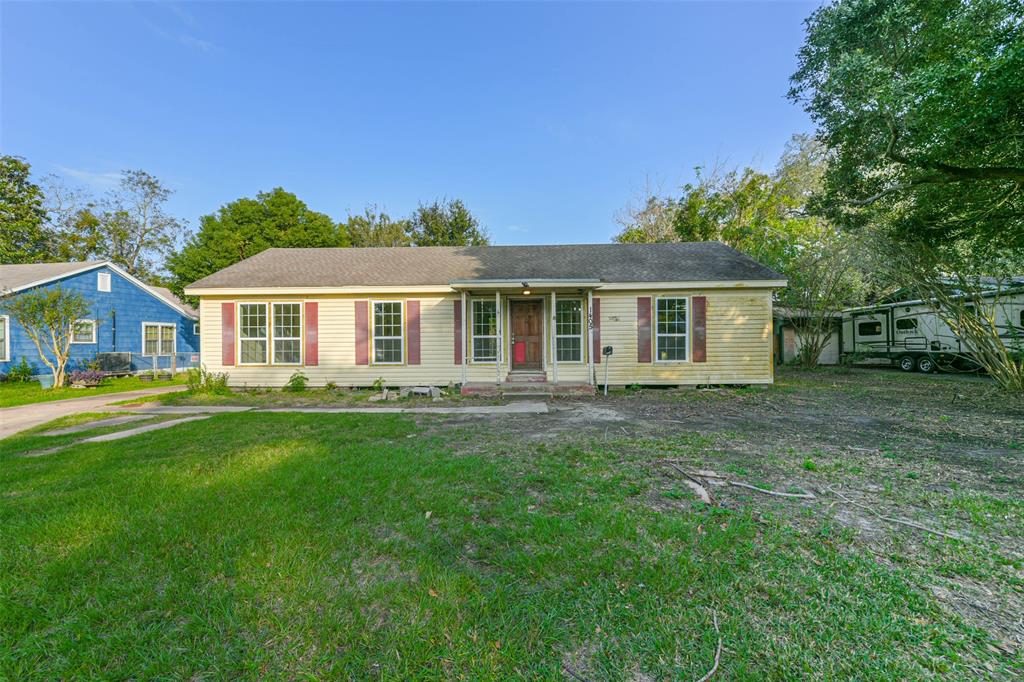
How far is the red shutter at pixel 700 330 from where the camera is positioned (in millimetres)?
11023

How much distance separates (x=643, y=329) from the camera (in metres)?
11.1

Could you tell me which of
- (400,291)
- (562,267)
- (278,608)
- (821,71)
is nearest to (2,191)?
(400,291)

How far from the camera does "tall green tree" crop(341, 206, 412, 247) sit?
91.8 feet

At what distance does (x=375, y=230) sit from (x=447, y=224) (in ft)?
17.8

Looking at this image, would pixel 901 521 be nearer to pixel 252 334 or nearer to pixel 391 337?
pixel 391 337

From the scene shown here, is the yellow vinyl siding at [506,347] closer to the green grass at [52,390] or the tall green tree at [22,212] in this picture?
the green grass at [52,390]

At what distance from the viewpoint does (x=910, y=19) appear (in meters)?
7.11

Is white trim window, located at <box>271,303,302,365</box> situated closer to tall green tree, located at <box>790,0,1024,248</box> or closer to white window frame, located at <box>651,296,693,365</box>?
white window frame, located at <box>651,296,693,365</box>

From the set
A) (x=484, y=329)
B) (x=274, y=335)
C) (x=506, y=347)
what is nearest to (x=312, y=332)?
(x=274, y=335)

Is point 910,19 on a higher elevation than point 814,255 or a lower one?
higher

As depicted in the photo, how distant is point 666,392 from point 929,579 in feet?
27.5

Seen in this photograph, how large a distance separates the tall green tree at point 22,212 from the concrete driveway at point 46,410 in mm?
21302

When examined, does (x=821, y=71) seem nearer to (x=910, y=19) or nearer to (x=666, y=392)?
(x=910, y=19)

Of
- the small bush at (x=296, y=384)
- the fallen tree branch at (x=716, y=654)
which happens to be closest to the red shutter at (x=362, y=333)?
the small bush at (x=296, y=384)
